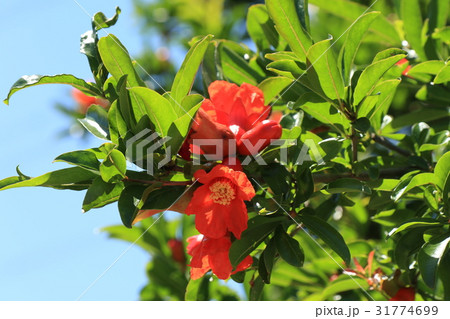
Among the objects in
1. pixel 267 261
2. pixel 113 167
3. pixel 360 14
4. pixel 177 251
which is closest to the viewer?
pixel 113 167

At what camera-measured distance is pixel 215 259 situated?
108 cm

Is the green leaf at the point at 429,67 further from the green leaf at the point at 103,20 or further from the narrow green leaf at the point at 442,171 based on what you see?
the green leaf at the point at 103,20

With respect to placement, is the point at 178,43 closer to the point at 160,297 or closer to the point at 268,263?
the point at 160,297

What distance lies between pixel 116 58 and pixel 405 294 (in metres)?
0.86

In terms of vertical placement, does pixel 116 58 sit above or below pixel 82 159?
above

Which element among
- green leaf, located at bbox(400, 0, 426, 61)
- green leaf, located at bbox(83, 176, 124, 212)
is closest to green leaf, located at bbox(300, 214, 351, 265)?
green leaf, located at bbox(83, 176, 124, 212)

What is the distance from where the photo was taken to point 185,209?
1.07 metres

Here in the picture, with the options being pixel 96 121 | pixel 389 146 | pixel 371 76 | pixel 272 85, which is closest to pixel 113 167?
pixel 96 121

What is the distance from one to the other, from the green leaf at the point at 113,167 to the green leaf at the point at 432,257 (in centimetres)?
56

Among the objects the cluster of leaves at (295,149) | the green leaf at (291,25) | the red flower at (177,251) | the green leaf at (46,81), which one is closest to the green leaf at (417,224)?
the cluster of leaves at (295,149)

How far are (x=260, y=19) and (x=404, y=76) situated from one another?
16.7 inches

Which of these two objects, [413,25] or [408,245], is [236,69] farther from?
[408,245]

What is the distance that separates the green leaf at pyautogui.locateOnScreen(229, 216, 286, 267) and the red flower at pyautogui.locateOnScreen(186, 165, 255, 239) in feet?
0.12
